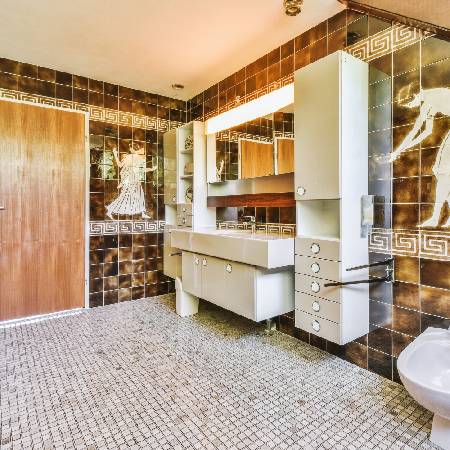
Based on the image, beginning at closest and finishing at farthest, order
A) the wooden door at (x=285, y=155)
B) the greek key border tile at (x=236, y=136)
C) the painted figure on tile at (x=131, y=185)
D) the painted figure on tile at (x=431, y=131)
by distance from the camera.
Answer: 1. the painted figure on tile at (x=431, y=131)
2. the wooden door at (x=285, y=155)
3. the greek key border tile at (x=236, y=136)
4. the painted figure on tile at (x=131, y=185)

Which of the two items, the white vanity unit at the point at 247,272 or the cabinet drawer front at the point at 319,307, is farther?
the white vanity unit at the point at 247,272

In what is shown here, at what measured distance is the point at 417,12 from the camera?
5.50 feet

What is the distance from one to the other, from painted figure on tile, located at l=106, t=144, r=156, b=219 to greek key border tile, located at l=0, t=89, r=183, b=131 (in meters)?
A: 0.29

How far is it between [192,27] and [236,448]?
266 centimetres

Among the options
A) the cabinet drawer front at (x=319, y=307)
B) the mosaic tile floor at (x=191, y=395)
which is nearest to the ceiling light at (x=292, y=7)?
the cabinet drawer front at (x=319, y=307)

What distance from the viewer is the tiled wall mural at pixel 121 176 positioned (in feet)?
10.7

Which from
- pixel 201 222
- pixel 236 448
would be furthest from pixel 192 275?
pixel 236 448

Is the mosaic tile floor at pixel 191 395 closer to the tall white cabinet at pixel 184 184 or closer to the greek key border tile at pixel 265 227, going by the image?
the greek key border tile at pixel 265 227

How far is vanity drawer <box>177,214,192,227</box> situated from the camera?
3400mm

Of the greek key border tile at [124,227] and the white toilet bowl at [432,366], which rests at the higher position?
the greek key border tile at [124,227]

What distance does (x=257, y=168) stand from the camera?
284cm

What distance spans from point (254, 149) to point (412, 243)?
1.55 meters

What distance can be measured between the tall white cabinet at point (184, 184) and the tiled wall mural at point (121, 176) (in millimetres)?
136

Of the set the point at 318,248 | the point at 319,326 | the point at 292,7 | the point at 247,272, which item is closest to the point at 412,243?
the point at 318,248
